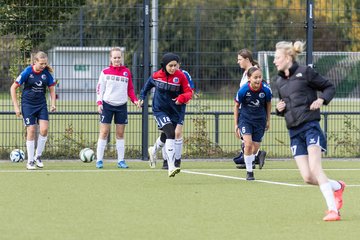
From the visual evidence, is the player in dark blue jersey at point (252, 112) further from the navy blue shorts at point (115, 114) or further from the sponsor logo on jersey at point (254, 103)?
the navy blue shorts at point (115, 114)

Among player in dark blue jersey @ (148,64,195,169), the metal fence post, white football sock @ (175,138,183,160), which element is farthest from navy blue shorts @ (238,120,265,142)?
the metal fence post

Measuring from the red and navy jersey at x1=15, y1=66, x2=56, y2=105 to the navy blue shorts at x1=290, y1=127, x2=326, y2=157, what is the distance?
269 inches

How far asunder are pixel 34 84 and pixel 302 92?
6.93 metres

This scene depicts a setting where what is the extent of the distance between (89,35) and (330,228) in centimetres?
1026

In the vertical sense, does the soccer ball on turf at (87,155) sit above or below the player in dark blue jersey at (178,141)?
below

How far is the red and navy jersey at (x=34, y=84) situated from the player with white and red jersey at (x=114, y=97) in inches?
34.3

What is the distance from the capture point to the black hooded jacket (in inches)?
419

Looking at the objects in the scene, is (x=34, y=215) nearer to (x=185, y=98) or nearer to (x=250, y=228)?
(x=250, y=228)

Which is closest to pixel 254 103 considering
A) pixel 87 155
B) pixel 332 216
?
pixel 87 155

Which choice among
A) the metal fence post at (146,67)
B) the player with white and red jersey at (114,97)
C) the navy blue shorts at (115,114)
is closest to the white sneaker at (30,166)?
the player with white and red jersey at (114,97)

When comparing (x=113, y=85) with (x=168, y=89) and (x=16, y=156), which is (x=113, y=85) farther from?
(x=16, y=156)

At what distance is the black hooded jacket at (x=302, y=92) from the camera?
10648mm

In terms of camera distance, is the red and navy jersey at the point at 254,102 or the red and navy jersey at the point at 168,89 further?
the red and navy jersey at the point at 168,89

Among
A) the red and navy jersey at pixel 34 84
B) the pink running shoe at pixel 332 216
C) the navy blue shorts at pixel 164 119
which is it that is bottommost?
the pink running shoe at pixel 332 216
